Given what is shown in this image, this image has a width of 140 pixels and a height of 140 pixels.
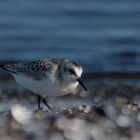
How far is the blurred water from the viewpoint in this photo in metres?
16.2

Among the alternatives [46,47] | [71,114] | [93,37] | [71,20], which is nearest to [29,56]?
[46,47]

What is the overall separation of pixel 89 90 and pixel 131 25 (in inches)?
261

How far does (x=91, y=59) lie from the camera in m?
16.0

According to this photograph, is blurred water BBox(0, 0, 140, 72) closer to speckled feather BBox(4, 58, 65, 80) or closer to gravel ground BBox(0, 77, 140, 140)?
speckled feather BBox(4, 58, 65, 80)

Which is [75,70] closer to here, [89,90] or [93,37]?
[89,90]

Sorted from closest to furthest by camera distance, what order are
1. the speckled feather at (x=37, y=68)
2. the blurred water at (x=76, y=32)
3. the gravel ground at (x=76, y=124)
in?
1. the gravel ground at (x=76, y=124)
2. the speckled feather at (x=37, y=68)
3. the blurred water at (x=76, y=32)

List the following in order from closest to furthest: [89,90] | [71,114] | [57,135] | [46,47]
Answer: [57,135] < [71,114] < [89,90] < [46,47]

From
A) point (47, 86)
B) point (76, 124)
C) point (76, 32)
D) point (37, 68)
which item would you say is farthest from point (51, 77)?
point (76, 32)

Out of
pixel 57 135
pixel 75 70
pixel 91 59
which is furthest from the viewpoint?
pixel 91 59

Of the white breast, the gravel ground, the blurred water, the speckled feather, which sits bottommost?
the blurred water

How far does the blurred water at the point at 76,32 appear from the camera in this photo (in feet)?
53.1

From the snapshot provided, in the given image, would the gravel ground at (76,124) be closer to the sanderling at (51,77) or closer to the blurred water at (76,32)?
the sanderling at (51,77)

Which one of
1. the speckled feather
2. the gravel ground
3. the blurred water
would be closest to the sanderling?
the speckled feather

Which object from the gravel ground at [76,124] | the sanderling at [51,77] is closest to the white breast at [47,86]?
the sanderling at [51,77]
